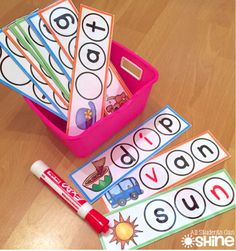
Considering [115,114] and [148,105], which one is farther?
[148,105]

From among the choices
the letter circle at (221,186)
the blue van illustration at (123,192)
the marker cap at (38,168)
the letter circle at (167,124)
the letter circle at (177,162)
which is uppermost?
the marker cap at (38,168)

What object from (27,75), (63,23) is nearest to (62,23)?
(63,23)

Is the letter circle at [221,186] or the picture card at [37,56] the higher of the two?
the picture card at [37,56]

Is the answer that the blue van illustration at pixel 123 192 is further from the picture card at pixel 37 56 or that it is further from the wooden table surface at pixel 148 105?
the picture card at pixel 37 56

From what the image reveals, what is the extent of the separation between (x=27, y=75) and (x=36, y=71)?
0.05ft

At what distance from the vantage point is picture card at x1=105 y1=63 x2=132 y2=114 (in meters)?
0.51

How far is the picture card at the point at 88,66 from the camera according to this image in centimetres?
47

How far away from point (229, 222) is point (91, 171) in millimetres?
236

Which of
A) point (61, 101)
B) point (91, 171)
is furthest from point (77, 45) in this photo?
point (91, 171)

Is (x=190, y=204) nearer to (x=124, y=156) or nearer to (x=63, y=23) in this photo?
(x=124, y=156)

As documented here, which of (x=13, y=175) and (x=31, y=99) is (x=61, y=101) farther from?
(x=13, y=175)

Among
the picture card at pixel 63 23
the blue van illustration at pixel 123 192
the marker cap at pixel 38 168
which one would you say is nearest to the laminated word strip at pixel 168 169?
the blue van illustration at pixel 123 192

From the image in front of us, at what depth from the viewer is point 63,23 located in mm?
A: 467

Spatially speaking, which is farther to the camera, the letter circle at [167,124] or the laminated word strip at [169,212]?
the letter circle at [167,124]
